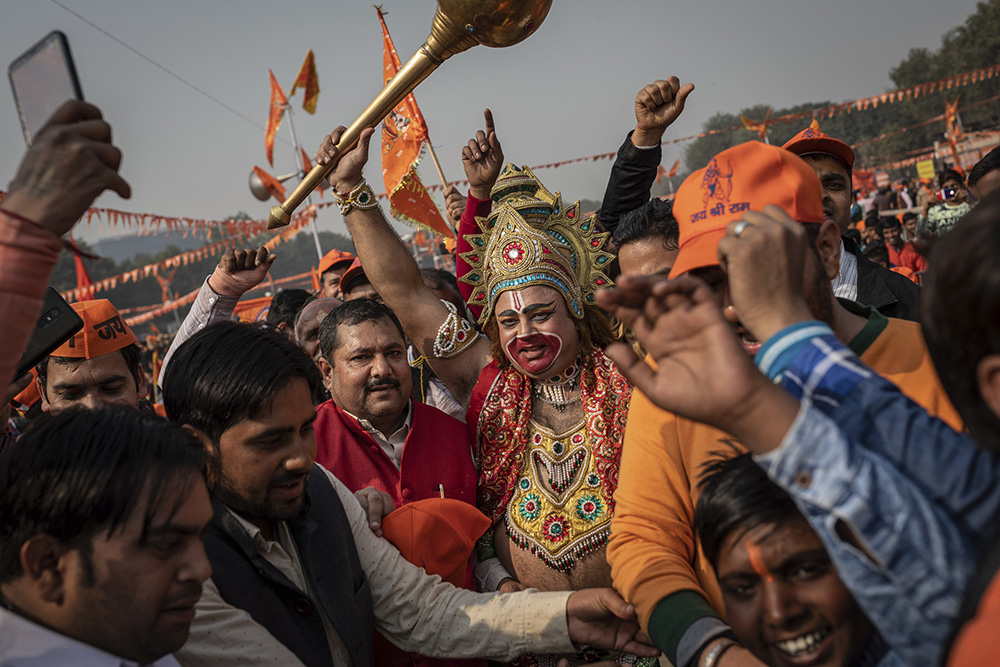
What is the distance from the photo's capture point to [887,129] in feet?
A: 198

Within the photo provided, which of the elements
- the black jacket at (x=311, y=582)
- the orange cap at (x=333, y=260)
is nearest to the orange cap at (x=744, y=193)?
the black jacket at (x=311, y=582)

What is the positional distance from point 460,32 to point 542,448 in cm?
151

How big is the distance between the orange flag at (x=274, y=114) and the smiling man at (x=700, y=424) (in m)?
17.1

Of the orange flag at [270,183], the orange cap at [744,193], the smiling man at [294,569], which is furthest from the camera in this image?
the orange flag at [270,183]

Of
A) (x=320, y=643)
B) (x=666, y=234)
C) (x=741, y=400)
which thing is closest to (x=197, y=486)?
(x=320, y=643)

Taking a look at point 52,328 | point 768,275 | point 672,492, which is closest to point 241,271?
point 52,328

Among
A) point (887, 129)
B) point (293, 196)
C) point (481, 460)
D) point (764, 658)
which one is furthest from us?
point (887, 129)

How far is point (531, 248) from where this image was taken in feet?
10.1

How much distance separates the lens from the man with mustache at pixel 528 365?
8.79ft

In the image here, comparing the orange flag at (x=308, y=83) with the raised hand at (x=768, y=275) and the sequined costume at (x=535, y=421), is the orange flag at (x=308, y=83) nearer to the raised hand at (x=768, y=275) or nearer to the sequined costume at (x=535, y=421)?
the sequined costume at (x=535, y=421)

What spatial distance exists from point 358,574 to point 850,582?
5.09ft

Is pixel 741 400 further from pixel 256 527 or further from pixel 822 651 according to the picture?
pixel 256 527

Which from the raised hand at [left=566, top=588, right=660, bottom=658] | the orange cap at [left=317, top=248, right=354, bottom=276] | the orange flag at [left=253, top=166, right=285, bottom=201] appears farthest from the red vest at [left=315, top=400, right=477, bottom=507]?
the orange flag at [left=253, top=166, right=285, bottom=201]

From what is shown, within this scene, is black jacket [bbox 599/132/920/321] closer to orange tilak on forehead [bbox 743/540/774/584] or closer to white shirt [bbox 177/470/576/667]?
orange tilak on forehead [bbox 743/540/774/584]
